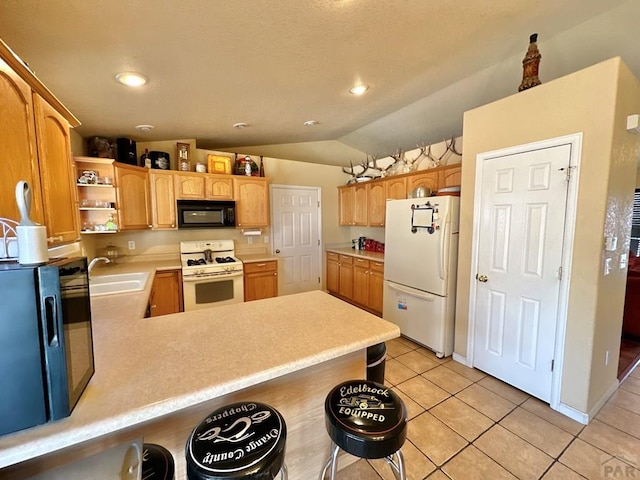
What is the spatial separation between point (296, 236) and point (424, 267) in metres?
2.44

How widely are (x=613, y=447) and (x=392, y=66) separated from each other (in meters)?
3.02

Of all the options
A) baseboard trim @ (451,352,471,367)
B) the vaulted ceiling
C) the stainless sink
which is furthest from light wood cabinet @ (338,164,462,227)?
the stainless sink

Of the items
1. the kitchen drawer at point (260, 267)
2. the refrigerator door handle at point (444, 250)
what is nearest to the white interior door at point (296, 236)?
the kitchen drawer at point (260, 267)

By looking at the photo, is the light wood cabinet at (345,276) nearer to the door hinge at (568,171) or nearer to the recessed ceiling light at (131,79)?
the door hinge at (568,171)

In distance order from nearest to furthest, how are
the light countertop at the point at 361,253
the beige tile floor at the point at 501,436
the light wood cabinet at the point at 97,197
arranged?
the beige tile floor at the point at 501,436
the light wood cabinet at the point at 97,197
the light countertop at the point at 361,253

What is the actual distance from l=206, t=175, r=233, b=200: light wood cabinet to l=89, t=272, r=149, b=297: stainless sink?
53.5 inches

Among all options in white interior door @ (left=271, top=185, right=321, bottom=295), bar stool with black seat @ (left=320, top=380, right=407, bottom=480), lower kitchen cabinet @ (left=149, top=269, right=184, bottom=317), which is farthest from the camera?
white interior door @ (left=271, top=185, right=321, bottom=295)

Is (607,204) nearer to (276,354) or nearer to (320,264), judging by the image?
(276,354)

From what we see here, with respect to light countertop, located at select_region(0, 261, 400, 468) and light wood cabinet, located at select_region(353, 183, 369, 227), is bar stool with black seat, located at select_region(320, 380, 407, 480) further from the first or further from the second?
light wood cabinet, located at select_region(353, 183, 369, 227)

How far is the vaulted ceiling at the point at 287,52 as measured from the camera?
138cm

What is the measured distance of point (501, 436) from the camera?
6.10 feet

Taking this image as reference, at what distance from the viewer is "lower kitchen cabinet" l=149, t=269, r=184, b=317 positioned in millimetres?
3267

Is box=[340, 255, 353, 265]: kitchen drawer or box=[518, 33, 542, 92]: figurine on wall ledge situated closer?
box=[518, 33, 542, 92]: figurine on wall ledge

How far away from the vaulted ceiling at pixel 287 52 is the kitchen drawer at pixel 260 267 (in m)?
1.82
